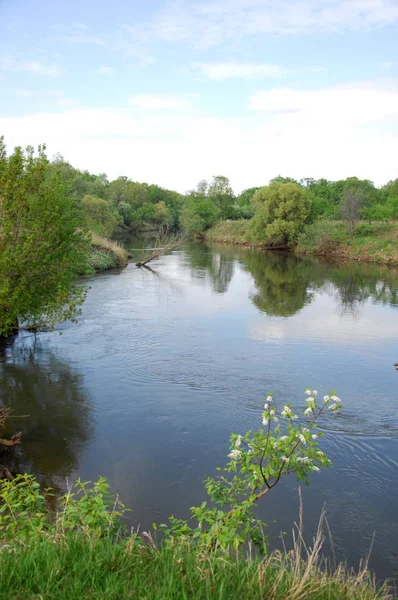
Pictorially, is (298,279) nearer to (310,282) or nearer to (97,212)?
(310,282)

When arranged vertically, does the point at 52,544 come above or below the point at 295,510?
above

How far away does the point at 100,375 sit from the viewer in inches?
663

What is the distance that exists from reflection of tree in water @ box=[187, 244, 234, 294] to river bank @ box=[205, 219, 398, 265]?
410 inches

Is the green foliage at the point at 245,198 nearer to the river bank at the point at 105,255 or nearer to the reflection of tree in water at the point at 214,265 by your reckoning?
the reflection of tree in water at the point at 214,265

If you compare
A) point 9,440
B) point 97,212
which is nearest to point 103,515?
point 9,440

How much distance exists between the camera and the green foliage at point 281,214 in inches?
2438

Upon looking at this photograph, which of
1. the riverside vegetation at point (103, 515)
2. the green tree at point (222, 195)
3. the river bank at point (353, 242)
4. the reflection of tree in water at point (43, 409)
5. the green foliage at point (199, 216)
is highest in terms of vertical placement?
the green tree at point (222, 195)

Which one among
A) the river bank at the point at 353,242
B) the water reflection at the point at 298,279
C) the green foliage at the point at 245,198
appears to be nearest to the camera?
the water reflection at the point at 298,279

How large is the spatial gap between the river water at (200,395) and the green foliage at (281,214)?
32438mm

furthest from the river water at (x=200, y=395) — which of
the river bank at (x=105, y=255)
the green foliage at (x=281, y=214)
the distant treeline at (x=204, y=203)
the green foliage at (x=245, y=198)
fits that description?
the green foliage at (x=245, y=198)

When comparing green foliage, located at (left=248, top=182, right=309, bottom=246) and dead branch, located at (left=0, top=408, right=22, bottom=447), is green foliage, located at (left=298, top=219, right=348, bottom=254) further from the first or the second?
dead branch, located at (left=0, top=408, right=22, bottom=447)

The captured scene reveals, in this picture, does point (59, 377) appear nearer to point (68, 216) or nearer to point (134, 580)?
point (68, 216)

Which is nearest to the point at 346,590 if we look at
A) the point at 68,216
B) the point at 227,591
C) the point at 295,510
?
the point at 227,591

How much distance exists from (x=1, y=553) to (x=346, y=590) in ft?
10.2
